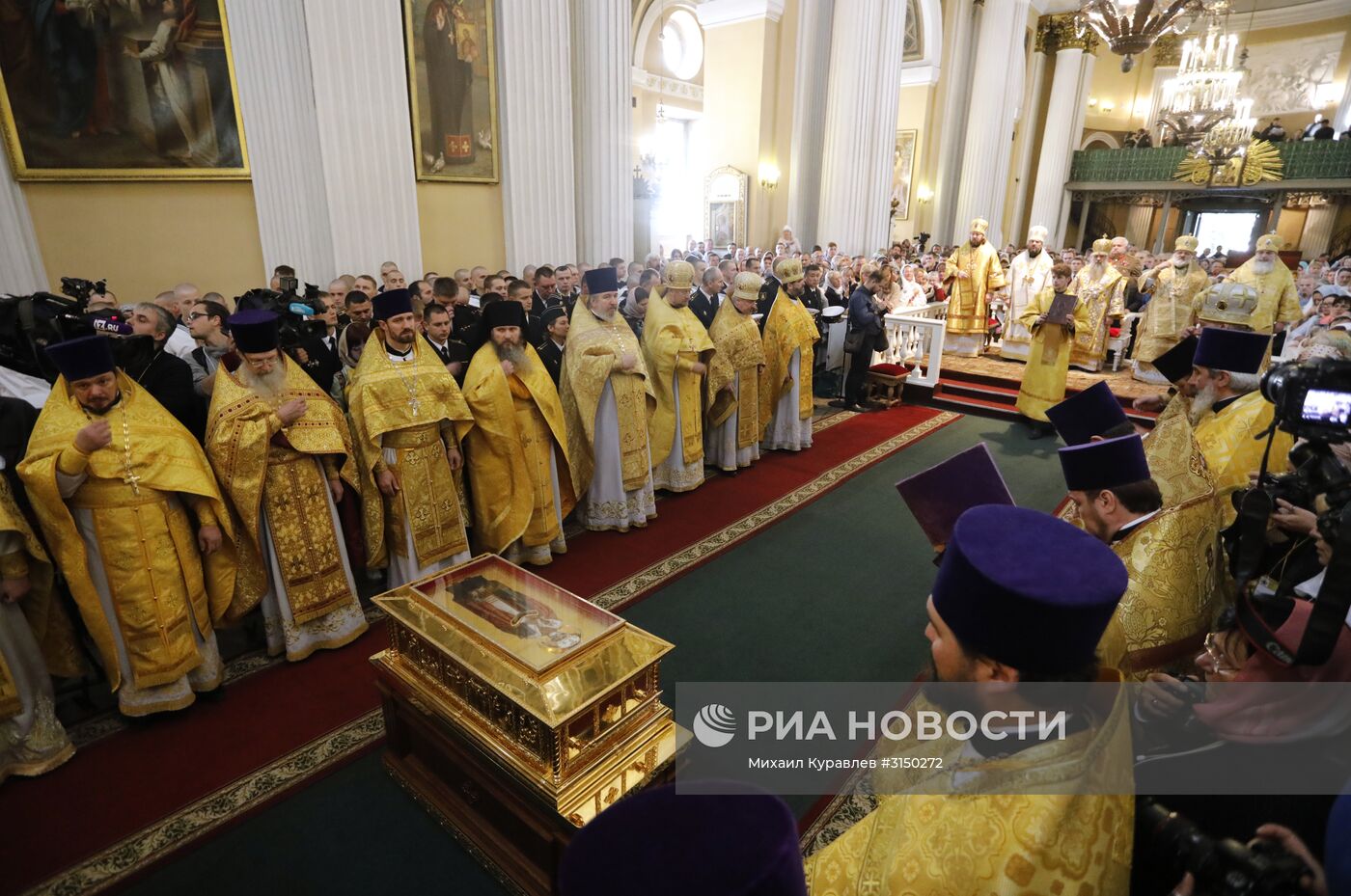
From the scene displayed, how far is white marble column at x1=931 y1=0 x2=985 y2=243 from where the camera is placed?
63.6 feet

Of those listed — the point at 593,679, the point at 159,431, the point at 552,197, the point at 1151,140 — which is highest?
the point at 1151,140

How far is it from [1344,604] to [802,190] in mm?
15245

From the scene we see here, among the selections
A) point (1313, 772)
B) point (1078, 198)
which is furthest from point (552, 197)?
point (1078, 198)

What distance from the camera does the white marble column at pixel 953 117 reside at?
63.6 feet

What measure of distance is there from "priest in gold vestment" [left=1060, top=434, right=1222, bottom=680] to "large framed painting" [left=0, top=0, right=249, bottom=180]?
25.6 feet

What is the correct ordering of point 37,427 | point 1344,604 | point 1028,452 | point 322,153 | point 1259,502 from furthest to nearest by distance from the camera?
point 1028,452 → point 322,153 → point 37,427 → point 1259,502 → point 1344,604

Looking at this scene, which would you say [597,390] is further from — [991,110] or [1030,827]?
[991,110]

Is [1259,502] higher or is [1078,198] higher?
[1078,198]

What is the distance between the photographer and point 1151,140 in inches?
1023

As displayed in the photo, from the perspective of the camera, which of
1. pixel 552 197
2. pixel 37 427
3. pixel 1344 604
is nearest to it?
pixel 1344 604

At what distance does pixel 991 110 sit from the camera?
766 inches

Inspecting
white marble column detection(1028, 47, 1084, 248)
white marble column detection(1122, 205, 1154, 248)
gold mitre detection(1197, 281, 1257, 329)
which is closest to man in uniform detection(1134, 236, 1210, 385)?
gold mitre detection(1197, 281, 1257, 329)

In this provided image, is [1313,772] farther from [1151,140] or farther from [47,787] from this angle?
[1151,140]

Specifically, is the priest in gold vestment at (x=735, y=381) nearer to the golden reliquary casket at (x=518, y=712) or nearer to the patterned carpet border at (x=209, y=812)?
the golden reliquary casket at (x=518, y=712)
